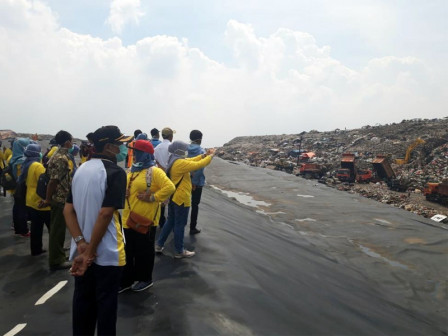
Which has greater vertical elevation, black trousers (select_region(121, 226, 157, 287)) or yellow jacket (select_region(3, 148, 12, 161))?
yellow jacket (select_region(3, 148, 12, 161))

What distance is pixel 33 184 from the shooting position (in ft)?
15.8

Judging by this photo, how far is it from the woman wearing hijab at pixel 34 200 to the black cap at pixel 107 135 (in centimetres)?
282

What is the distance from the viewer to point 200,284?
12.6 ft

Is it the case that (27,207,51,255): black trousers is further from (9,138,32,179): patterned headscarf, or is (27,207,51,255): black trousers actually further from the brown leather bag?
the brown leather bag

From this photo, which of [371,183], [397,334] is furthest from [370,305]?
[371,183]

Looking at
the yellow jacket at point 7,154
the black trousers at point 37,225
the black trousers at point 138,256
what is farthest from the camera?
the yellow jacket at point 7,154

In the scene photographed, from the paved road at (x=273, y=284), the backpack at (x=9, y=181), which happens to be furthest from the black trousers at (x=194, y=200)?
the backpack at (x=9, y=181)

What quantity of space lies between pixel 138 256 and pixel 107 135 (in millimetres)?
1632

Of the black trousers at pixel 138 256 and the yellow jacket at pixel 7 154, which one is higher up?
the yellow jacket at pixel 7 154

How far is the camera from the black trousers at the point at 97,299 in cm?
230

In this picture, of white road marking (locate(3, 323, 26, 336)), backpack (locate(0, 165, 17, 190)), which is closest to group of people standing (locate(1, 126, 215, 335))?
backpack (locate(0, 165, 17, 190))

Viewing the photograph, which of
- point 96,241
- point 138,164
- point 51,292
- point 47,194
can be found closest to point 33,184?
point 47,194

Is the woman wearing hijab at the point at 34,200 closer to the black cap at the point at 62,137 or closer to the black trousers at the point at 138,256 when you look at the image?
the black cap at the point at 62,137

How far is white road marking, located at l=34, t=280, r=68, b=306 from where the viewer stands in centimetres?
353
